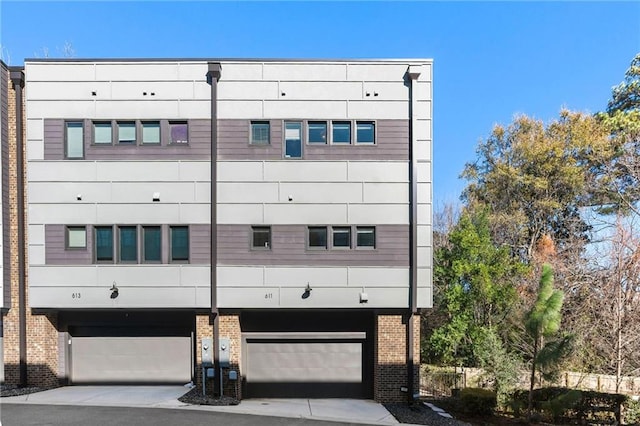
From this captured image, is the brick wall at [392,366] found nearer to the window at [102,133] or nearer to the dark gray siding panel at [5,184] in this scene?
the window at [102,133]

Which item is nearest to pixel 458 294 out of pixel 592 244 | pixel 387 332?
pixel 387 332

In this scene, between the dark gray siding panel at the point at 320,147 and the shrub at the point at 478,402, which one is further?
the dark gray siding panel at the point at 320,147

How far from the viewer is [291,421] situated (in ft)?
28.1

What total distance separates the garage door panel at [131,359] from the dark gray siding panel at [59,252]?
265 centimetres

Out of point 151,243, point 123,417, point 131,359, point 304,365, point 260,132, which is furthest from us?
point 131,359

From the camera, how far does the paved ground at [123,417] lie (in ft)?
26.1

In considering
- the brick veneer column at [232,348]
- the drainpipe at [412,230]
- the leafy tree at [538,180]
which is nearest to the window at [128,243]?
the brick veneer column at [232,348]

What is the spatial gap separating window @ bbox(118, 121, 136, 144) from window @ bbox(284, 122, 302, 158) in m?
4.54

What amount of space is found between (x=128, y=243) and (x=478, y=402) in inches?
427

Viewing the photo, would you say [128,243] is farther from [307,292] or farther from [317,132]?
[317,132]

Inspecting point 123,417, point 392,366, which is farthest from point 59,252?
point 392,366

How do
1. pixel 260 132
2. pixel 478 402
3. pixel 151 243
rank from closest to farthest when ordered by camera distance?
pixel 478 402
pixel 151 243
pixel 260 132

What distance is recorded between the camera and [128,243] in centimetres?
1080

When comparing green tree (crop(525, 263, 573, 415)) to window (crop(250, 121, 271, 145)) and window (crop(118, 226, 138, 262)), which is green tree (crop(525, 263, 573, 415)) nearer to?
window (crop(250, 121, 271, 145))
